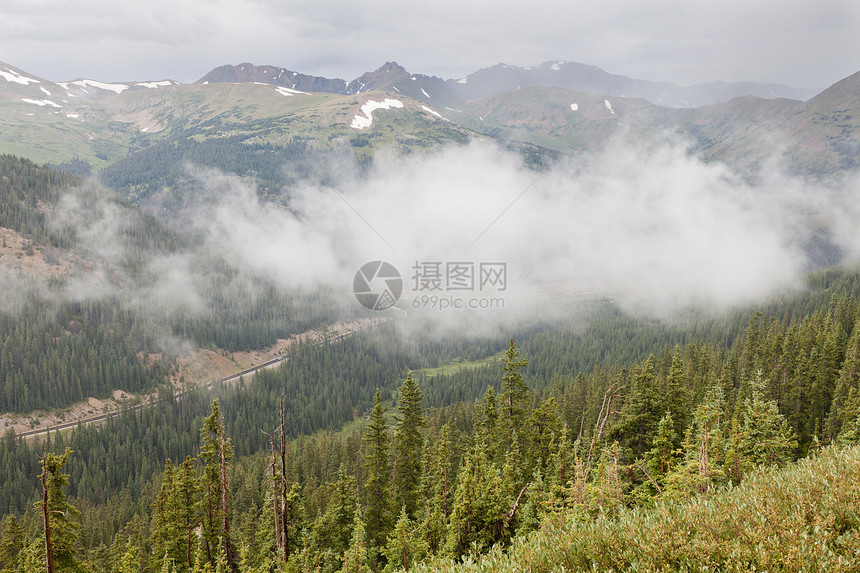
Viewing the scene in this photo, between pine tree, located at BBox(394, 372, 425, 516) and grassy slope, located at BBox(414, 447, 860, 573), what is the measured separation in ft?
105

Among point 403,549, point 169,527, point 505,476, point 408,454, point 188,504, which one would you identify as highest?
point 505,476

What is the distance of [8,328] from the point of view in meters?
194

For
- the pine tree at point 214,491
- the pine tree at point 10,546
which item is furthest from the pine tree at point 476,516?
the pine tree at point 10,546

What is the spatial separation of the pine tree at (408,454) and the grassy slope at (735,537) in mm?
31922

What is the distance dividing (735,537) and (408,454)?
1456 inches

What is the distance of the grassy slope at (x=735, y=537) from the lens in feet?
30.7

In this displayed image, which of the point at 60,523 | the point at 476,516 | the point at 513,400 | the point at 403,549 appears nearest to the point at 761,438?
the point at 476,516

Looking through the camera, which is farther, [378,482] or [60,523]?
[378,482]

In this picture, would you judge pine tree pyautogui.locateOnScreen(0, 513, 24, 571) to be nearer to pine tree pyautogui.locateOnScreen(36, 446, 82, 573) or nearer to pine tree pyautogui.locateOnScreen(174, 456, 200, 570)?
pine tree pyautogui.locateOnScreen(174, 456, 200, 570)

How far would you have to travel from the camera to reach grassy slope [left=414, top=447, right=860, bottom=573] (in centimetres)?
934

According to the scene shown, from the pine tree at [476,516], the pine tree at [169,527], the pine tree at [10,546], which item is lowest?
the pine tree at [10,546]

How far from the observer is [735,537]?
1048 centimetres

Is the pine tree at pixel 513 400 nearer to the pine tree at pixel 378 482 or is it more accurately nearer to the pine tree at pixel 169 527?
the pine tree at pixel 378 482

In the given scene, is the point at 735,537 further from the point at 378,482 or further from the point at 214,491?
the point at 214,491
